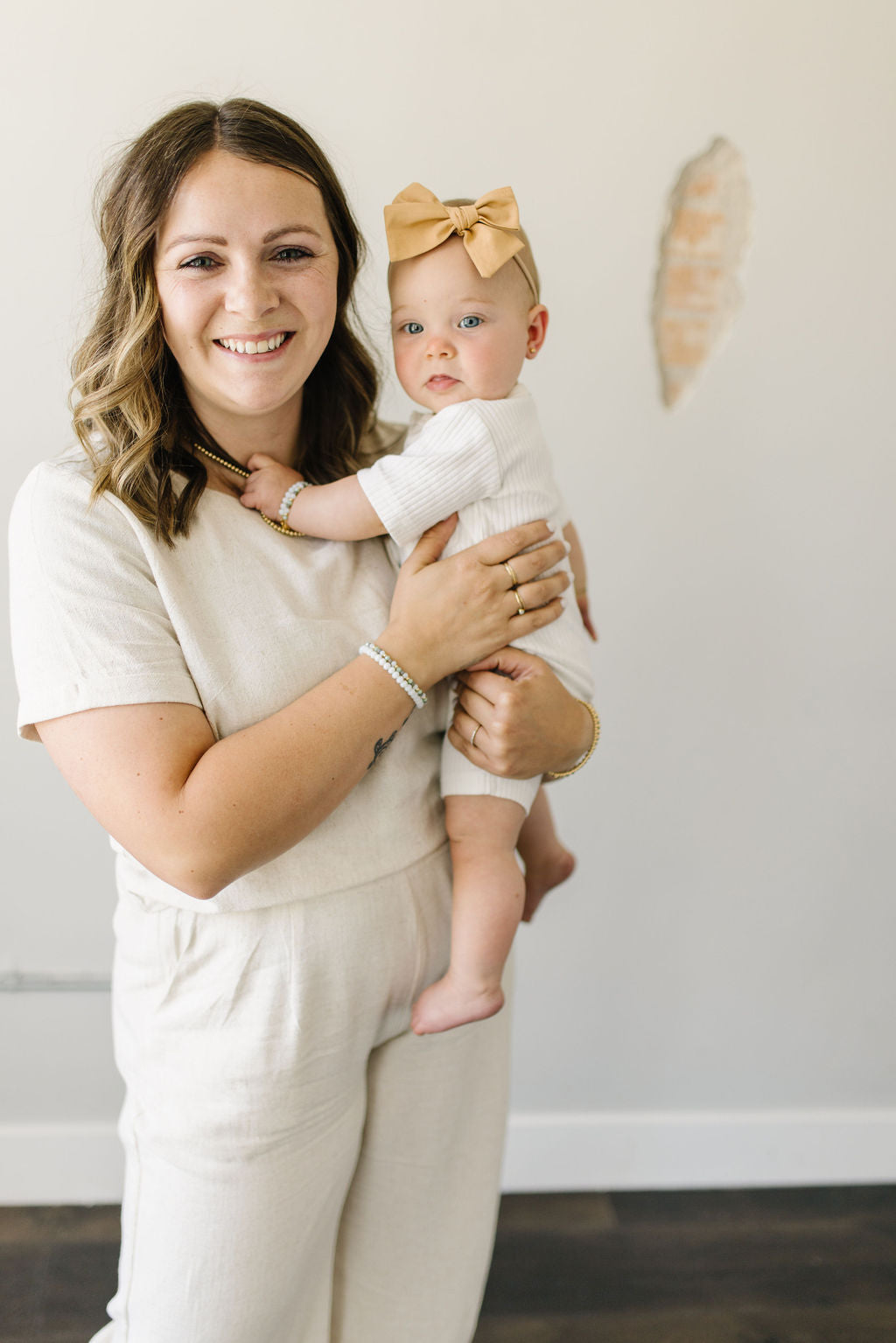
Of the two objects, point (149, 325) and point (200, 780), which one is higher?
point (149, 325)

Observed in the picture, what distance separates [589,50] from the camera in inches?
67.0

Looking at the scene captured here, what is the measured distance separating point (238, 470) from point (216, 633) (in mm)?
263

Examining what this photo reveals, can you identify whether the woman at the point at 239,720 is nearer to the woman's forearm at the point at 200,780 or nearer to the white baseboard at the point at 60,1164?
the woman's forearm at the point at 200,780

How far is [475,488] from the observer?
120cm

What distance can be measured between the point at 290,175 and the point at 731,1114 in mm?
2136

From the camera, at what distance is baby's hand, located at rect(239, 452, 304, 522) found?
118 cm

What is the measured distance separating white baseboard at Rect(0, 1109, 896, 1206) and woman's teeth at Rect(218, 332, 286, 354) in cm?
183

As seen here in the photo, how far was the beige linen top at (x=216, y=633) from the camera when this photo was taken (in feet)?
3.16

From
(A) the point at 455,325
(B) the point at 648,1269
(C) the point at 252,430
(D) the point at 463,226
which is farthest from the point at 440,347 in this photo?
(B) the point at 648,1269

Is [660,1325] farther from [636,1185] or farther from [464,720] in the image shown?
[464,720]

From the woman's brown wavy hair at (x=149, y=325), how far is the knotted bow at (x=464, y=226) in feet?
0.28

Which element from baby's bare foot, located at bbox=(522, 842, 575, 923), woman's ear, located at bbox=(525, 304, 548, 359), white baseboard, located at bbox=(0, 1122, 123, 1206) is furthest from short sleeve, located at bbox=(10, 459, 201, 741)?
white baseboard, located at bbox=(0, 1122, 123, 1206)

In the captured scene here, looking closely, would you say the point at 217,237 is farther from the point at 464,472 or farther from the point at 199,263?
the point at 464,472

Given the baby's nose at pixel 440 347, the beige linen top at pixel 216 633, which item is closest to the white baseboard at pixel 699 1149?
the beige linen top at pixel 216 633
